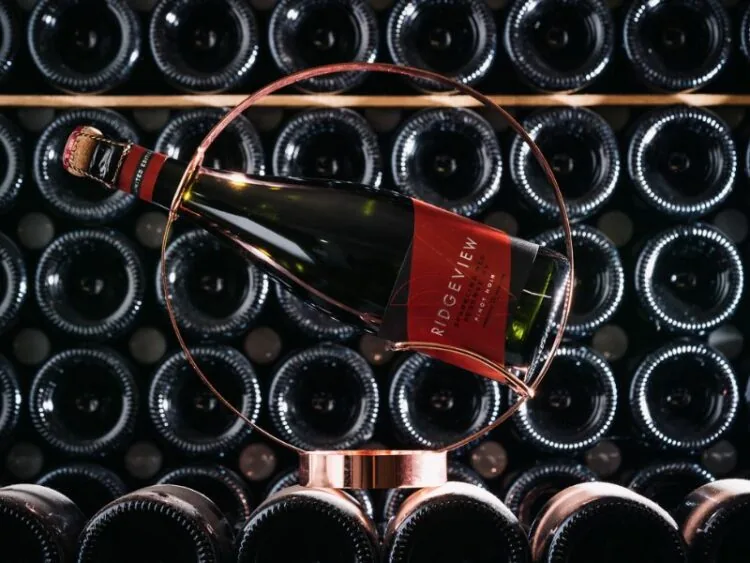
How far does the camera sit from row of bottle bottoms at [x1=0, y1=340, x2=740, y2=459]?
1.22 metres

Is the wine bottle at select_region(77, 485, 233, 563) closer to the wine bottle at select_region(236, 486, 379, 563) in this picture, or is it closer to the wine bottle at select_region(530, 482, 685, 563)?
the wine bottle at select_region(236, 486, 379, 563)

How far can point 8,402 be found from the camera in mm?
1211

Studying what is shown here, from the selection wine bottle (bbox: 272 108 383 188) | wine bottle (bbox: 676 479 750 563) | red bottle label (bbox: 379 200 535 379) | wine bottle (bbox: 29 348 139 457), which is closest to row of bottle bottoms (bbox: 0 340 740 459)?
wine bottle (bbox: 29 348 139 457)

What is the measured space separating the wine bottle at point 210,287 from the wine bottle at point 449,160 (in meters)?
0.30

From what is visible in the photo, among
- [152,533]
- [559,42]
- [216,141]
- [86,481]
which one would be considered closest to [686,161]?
[559,42]

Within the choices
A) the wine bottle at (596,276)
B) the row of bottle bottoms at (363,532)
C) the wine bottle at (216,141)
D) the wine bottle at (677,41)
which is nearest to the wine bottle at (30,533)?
the row of bottle bottoms at (363,532)

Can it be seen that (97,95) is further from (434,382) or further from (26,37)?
(434,382)

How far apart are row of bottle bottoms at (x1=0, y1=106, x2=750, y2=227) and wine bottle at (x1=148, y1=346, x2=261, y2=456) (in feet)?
0.92

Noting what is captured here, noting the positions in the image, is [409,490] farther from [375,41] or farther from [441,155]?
[375,41]

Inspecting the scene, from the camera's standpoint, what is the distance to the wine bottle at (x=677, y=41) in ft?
4.05

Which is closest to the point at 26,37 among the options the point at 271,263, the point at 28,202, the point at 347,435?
the point at 28,202

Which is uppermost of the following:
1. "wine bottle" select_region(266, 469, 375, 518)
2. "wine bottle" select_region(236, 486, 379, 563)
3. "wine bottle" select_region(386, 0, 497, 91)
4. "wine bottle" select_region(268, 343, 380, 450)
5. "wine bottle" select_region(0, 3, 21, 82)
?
"wine bottle" select_region(386, 0, 497, 91)

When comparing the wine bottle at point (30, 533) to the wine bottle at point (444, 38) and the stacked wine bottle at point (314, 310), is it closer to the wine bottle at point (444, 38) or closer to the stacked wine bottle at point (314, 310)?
the stacked wine bottle at point (314, 310)

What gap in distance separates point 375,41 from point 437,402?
0.61 m
